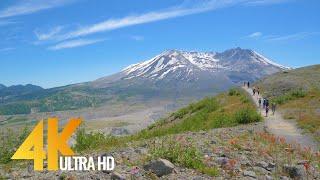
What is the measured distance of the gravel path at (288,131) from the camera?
118 feet

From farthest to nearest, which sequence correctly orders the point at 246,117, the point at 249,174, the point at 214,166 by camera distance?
the point at 246,117 < the point at 214,166 < the point at 249,174

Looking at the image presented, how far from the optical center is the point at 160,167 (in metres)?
18.3

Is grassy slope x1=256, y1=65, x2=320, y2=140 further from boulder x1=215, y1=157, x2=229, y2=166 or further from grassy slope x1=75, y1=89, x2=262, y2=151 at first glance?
boulder x1=215, y1=157, x2=229, y2=166

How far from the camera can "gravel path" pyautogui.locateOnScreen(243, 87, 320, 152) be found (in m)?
35.9

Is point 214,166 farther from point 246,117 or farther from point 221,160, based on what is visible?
point 246,117

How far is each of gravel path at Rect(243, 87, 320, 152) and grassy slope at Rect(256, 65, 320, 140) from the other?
0.89 m

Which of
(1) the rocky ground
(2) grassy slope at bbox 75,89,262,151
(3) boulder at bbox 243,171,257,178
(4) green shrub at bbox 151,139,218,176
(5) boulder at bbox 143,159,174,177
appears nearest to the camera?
(1) the rocky ground

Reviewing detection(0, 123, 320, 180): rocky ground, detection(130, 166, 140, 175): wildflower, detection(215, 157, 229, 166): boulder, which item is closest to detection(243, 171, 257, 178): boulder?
detection(0, 123, 320, 180): rocky ground

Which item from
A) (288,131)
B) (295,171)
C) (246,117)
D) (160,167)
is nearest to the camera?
(160,167)

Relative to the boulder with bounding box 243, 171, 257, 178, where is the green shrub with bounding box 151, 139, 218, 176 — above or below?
above

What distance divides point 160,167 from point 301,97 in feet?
180

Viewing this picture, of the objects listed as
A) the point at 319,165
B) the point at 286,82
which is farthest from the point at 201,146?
the point at 286,82

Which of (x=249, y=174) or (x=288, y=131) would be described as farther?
(x=288, y=131)

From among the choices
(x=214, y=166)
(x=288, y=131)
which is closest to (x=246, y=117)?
(x=288, y=131)
